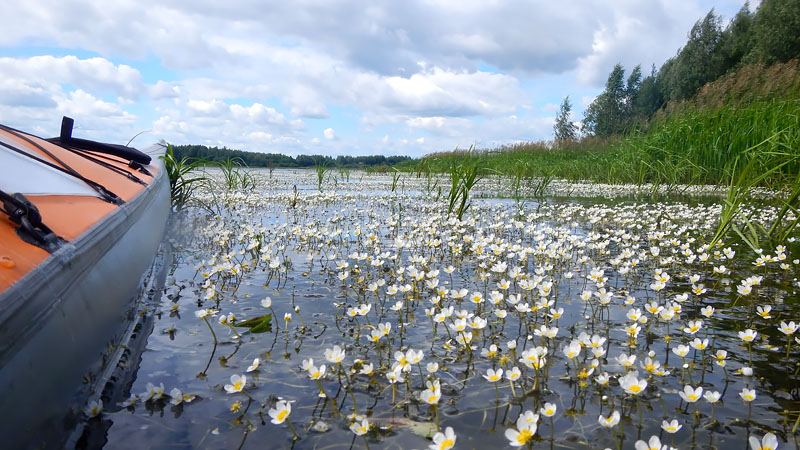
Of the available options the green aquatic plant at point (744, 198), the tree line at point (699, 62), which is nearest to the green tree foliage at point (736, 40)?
the tree line at point (699, 62)

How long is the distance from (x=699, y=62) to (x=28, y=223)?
2129 inches

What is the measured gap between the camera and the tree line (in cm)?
3416

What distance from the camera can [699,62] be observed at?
4428 centimetres

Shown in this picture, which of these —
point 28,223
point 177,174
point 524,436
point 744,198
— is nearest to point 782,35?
point 744,198

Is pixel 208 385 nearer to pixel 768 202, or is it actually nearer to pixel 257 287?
pixel 257 287

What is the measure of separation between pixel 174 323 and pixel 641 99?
6513 centimetres

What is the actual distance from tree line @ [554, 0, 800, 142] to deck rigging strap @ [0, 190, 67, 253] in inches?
756

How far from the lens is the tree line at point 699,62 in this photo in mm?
34156

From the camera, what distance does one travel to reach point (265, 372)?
2.44 metres

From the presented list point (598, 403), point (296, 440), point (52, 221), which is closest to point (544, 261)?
point (598, 403)

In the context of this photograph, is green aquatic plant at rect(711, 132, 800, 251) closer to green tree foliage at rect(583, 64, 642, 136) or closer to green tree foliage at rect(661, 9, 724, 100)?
green tree foliage at rect(661, 9, 724, 100)

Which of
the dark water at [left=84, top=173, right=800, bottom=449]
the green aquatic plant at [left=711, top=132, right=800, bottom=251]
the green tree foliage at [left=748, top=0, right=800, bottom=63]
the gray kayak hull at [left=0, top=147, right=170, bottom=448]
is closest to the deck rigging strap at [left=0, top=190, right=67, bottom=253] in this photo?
the gray kayak hull at [left=0, top=147, right=170, bottom=448]

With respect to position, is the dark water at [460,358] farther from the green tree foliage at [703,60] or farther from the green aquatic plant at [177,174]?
the green tree foliage at [703,60]

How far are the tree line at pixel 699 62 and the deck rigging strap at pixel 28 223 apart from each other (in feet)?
63.0
